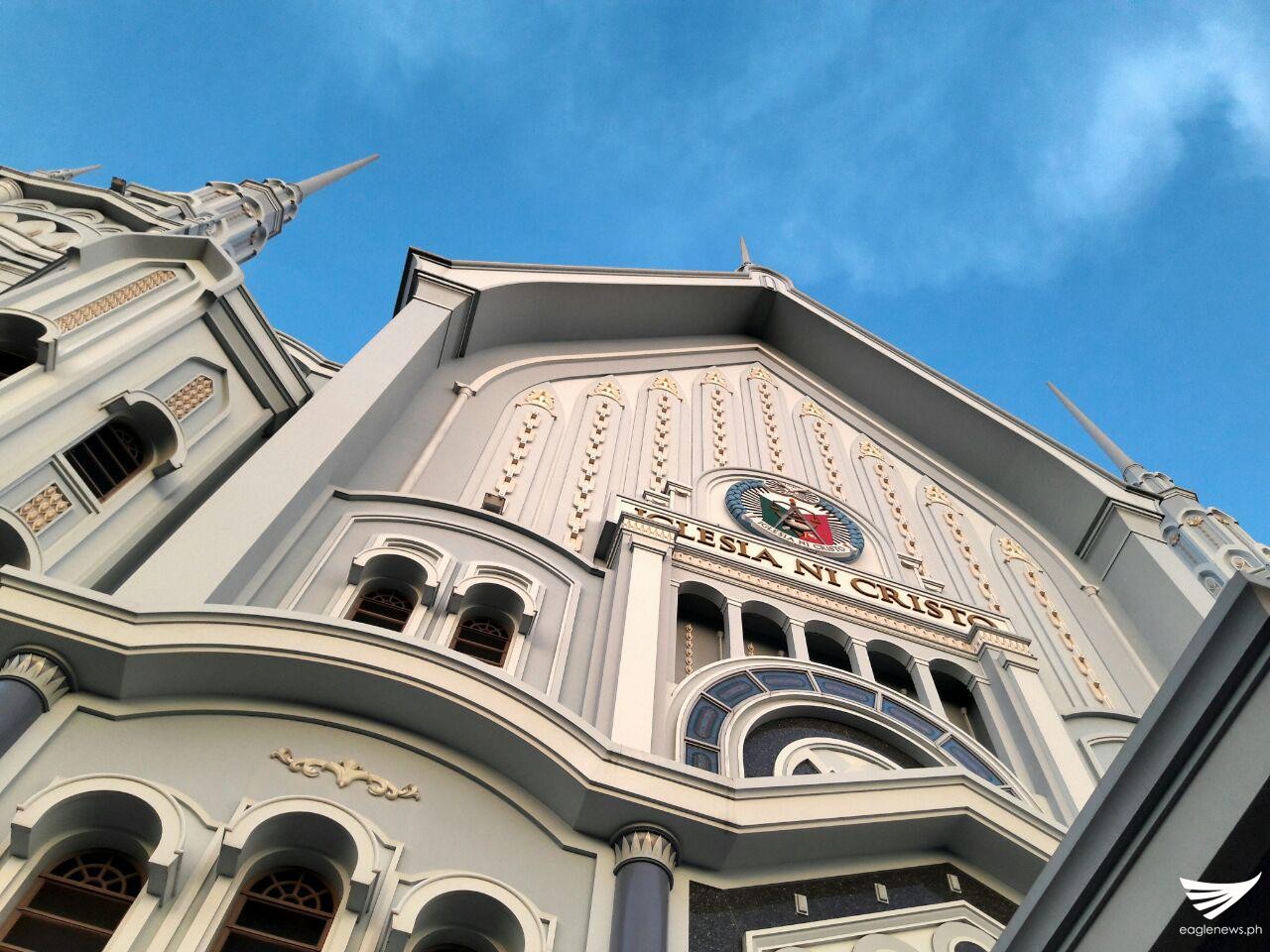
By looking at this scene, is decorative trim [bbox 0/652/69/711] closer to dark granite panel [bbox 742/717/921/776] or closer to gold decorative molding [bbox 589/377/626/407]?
dark granite panel [bbox 742/717/921/776]

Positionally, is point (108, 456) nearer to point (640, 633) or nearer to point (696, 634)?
point (640, 633)

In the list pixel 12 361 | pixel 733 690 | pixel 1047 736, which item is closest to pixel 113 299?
pixel 12 361

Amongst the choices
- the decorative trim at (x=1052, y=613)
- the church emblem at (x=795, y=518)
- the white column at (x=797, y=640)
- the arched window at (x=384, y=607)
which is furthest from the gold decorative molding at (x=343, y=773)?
the decorative trim at (x=1052, y=613)

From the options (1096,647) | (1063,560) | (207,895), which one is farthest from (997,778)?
(1063,560)

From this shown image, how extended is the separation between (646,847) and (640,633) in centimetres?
269

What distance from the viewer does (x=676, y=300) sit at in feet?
61.7

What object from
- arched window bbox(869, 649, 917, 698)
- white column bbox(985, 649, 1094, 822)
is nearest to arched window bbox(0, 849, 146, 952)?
white column bbox(985, 649, 1094, 822)

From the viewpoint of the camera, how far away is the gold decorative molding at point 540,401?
14.6 meters

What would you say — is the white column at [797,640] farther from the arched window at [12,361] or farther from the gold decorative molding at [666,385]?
the arched window at [12,361]

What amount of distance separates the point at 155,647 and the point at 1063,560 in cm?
1327

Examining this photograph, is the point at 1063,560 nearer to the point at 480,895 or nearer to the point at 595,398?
the point at 595,398

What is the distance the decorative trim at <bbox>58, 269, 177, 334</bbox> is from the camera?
8.76 metres

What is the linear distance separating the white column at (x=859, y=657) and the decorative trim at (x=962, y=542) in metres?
3.42

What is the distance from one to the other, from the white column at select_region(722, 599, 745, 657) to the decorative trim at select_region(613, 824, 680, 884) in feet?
11.4
